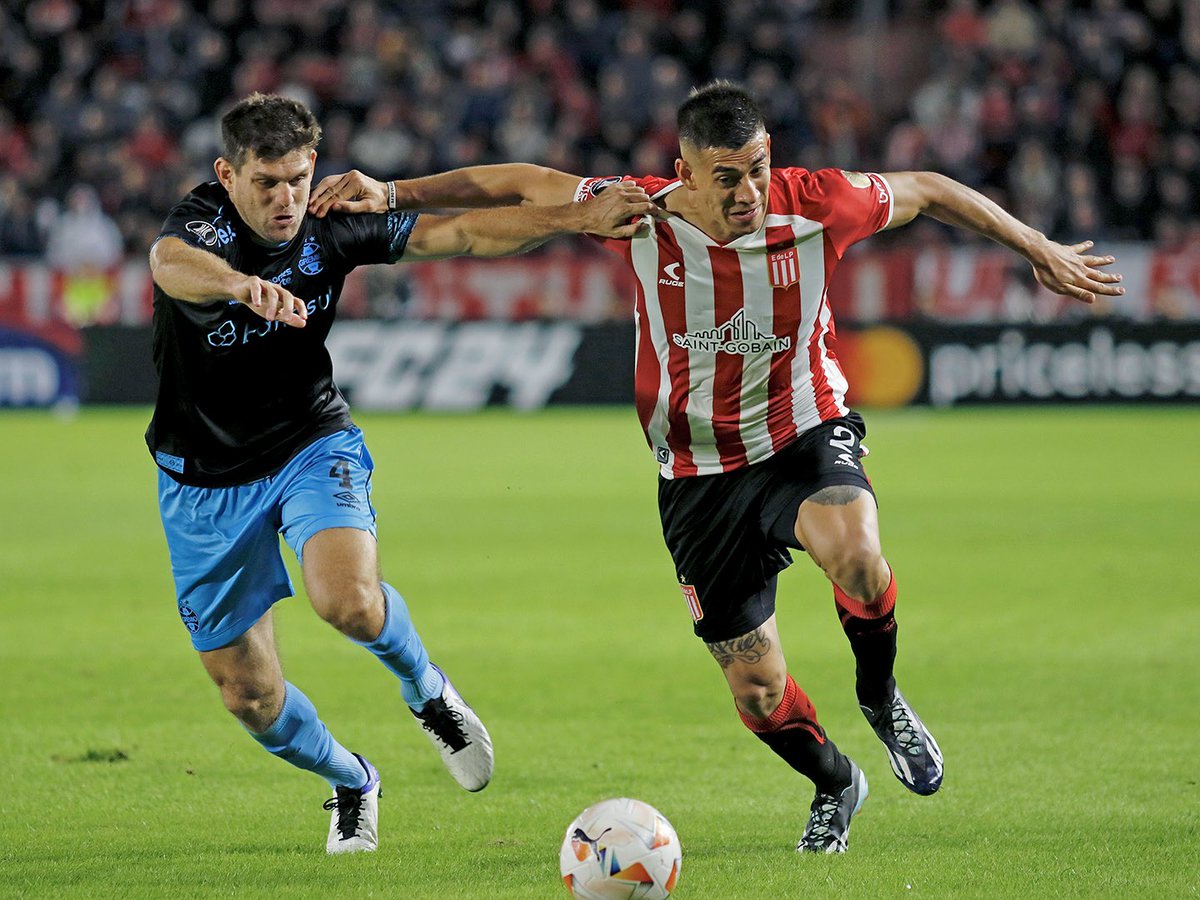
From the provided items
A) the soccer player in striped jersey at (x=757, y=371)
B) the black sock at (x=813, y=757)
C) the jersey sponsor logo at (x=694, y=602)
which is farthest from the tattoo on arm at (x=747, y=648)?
the black sock at (x=813, y=757)

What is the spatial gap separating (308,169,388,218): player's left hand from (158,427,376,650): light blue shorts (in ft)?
2.62

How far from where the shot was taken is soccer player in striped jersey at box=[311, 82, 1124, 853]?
5254 mm

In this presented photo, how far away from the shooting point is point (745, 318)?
5.44 m

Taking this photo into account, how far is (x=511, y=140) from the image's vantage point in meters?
22.5

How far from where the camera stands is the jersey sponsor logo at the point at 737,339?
545cm

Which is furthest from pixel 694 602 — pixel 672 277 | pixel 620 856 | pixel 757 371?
pixel 620 856

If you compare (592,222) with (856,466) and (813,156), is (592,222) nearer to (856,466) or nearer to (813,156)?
(856,466)

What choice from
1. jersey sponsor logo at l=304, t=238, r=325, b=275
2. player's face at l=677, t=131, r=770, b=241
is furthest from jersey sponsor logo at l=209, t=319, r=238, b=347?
player's face at l=677, t=131, r=770, b=241

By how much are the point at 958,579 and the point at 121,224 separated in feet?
49.1

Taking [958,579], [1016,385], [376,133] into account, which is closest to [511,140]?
[376,133]

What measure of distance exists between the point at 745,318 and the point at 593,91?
1914 cm

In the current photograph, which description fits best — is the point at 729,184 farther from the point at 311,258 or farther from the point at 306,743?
the point at 306,743

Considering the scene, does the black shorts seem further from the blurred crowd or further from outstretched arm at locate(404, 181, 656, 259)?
the blurred crowd

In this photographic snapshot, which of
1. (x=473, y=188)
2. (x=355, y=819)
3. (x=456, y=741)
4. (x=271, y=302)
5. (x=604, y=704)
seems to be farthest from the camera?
(x=604, y=704)
